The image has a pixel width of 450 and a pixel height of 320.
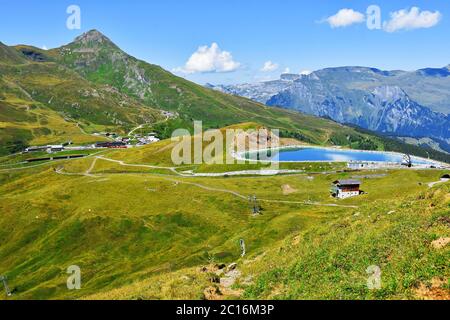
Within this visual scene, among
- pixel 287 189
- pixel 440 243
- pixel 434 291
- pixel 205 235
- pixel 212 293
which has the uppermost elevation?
pixel 440 243

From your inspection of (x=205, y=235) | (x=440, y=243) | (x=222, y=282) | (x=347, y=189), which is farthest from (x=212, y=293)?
(x=347, y=189)

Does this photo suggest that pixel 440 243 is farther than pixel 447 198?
No

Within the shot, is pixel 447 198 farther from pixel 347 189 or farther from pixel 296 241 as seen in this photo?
pixel 347 189

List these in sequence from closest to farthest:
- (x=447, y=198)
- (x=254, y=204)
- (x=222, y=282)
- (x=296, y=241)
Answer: (x=447, y=198) < (x=222, y=282) < (x=296, y=241) < (x=254, y=204)

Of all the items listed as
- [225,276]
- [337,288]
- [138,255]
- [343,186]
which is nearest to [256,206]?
[343,186]

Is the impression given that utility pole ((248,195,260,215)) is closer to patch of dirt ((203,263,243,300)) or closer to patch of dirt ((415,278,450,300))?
patch of dirt ((203,263,243,300))

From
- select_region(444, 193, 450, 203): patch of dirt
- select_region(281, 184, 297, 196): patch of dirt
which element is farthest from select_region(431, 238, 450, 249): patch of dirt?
select_region(281, 184, 297, 196): patch of dirt

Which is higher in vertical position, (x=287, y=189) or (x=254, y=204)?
(x=287, y=189)
